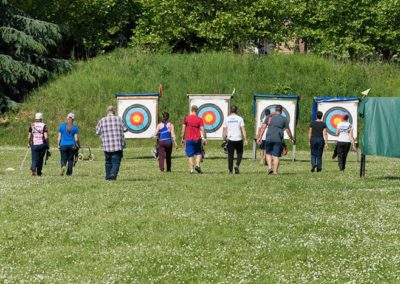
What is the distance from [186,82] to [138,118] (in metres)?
10.9

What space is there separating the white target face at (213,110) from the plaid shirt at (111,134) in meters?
18.7

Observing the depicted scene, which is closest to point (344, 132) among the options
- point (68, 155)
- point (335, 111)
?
point (68, 155)

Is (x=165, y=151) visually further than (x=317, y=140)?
No

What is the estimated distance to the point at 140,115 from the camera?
141 ft

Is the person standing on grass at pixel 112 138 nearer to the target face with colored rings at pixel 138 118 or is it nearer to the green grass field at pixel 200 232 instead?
the green grass field at pixel 200 232

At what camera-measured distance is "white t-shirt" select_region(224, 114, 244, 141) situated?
26.2 m

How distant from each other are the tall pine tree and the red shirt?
82.4 feet

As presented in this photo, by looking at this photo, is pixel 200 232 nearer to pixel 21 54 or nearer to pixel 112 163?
pixel 112 163

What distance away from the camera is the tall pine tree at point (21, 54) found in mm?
50656

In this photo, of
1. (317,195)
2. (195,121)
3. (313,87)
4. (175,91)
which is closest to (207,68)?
(175,91)

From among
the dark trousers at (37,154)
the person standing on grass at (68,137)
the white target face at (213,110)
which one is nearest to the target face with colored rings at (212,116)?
the white target face at (213,110)

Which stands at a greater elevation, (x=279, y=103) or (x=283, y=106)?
(x=279, y=103)

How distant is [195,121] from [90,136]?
75.5 feet

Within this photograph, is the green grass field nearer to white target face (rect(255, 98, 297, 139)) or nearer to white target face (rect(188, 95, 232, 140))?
white target face (rect(255, 98, 297, 139))
